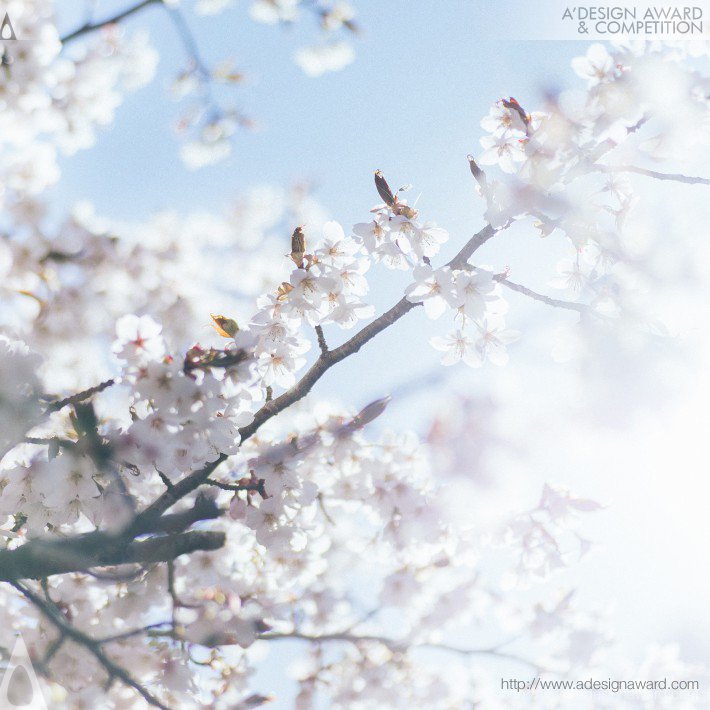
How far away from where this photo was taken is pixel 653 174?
6.61ft

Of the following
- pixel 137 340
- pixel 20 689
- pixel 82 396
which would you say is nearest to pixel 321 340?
pixel 137 340

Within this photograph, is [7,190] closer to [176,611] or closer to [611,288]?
[176,611]

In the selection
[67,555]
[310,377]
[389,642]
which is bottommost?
[389,642]

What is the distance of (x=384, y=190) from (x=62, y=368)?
389 centimetres

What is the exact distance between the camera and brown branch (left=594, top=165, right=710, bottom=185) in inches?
75.9

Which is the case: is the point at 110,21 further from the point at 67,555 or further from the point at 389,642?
the point at 389,642

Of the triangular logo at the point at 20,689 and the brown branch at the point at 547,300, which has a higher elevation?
the brown branch at the point at 547,300

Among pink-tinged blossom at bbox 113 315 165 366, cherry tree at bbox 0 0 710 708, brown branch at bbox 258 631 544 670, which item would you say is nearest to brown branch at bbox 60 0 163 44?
cherry tree at bbox 0 0 710 708

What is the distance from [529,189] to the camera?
2014mm

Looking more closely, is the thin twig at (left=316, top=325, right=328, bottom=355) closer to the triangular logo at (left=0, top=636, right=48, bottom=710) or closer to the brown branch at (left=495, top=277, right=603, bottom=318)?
the brown branch at (left=495, top=277, right=603, bottom=318)

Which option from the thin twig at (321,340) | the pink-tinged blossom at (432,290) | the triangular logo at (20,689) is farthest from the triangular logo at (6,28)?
the triangular logo at (20,689)

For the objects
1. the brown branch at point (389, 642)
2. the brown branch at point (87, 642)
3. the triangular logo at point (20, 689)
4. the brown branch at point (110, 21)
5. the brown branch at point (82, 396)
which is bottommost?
the brown branch at point (389, 642)

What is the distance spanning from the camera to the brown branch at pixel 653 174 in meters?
1.93

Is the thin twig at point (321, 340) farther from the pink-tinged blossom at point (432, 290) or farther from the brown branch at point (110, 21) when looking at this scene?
the brown branch at point (110, 21)
